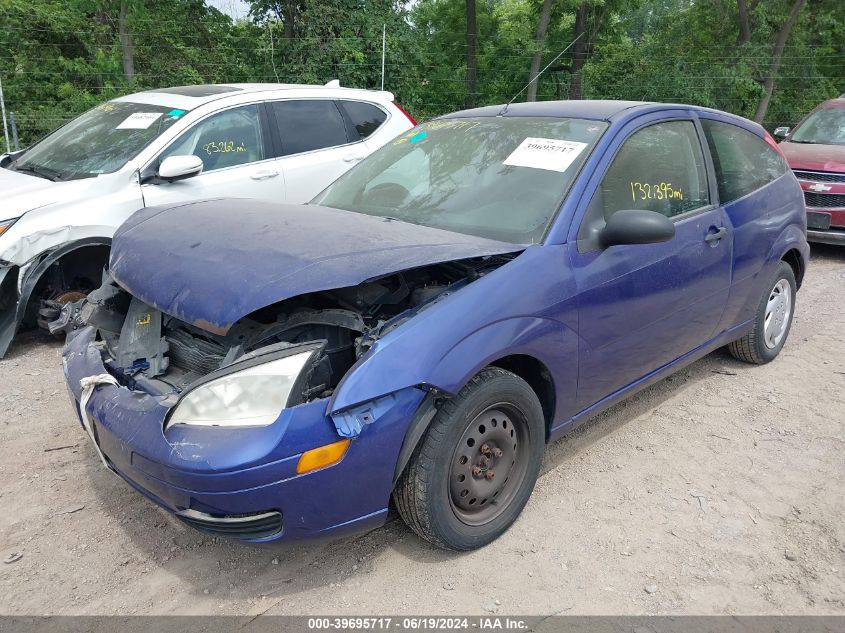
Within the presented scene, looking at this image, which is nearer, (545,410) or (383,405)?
(383,405)

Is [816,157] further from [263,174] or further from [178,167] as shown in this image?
[178,167]

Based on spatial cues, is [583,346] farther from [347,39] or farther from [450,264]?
[347,39]

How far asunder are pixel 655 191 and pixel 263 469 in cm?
248

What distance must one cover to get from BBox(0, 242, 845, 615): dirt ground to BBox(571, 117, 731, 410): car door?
1.71ft

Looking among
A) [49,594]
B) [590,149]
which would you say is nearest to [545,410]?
[590,149]

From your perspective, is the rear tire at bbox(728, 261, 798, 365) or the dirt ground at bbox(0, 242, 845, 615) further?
the rear tire at bbox(728, 261, 798, 365)

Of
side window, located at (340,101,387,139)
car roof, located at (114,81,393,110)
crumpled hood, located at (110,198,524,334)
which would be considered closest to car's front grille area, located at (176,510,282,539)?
crumpled hood, located at (110,198,524,334)

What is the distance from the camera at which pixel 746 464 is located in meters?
3.69

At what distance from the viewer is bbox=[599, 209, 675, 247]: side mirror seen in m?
3.07

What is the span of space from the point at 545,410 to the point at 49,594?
2136 millimetres

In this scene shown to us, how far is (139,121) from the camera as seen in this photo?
5.86m

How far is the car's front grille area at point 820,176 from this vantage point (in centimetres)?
806

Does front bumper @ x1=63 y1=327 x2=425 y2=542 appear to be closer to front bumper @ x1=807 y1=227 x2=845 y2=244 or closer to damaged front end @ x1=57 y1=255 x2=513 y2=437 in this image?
damaged front end @ x1=57 y1=255 x2=513 y2=437

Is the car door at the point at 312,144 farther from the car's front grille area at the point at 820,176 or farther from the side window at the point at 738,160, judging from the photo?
the car's front grille area at the point at 820,176
